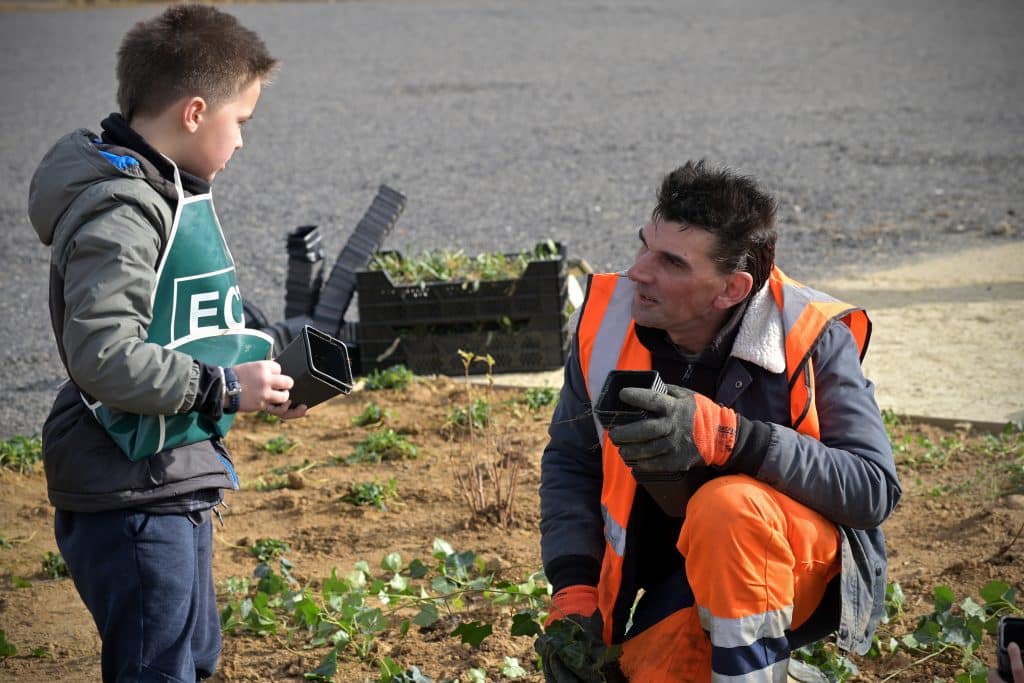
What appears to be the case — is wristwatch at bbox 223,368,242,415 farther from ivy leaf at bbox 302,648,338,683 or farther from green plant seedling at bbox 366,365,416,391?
green plant seedling at bbox 366,365,416,391

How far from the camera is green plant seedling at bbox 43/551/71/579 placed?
3.93 meters

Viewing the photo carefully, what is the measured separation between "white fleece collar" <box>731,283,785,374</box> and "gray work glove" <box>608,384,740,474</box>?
190 mm

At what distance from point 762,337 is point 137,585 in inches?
57.3

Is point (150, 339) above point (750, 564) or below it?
above

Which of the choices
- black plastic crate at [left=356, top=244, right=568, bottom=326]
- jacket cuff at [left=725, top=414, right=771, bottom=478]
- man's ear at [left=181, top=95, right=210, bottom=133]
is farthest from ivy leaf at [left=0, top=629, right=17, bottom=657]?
black plastic crate at [left=356, top=244, right=568, bottom=326]

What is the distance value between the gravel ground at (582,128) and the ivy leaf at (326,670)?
259 cm

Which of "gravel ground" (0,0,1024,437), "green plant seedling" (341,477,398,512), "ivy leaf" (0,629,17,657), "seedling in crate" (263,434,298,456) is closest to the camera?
"ivy leaf" (0,629,17,657)

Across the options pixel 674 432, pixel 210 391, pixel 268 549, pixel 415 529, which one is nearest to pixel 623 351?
pixel 674 432

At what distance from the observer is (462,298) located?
18.3ft

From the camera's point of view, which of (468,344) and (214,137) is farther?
(468,344)

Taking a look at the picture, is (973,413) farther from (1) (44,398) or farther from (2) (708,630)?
(1) (44,398)

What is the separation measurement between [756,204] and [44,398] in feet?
14.5

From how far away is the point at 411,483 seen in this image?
4.60 meters

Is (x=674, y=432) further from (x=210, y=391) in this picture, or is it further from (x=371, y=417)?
(x=371, y=417)
